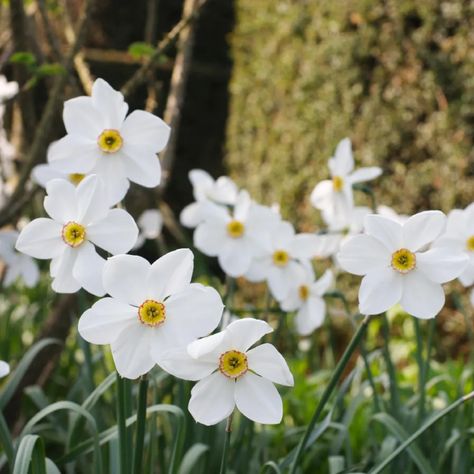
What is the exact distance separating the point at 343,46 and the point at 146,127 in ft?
10.4

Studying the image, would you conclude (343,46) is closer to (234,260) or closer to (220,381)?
(234,260)

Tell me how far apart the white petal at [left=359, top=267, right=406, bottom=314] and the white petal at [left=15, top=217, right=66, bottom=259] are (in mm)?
483

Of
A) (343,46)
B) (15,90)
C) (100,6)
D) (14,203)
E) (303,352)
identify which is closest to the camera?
(14,203)

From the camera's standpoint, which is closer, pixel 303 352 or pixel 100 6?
pixel 303 352

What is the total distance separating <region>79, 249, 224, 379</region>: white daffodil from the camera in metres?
1.16

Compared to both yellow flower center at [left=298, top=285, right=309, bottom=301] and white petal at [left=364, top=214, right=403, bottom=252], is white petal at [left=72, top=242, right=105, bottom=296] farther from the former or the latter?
yellow flower center at [left=298, top=285, right=309, bottom=301]

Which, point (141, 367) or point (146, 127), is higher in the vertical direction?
point (146, 127)

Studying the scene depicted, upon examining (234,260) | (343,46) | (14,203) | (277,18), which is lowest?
(234,260)

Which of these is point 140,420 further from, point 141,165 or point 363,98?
point 363,98

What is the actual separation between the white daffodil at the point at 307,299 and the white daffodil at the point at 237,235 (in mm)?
117

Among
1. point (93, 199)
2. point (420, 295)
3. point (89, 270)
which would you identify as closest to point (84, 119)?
point (93, 199)

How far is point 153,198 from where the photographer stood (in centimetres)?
290

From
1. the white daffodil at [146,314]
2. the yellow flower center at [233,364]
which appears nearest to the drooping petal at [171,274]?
the white daffodil at [146,314]

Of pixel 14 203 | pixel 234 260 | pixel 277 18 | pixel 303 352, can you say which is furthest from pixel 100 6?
pixel 234 260
